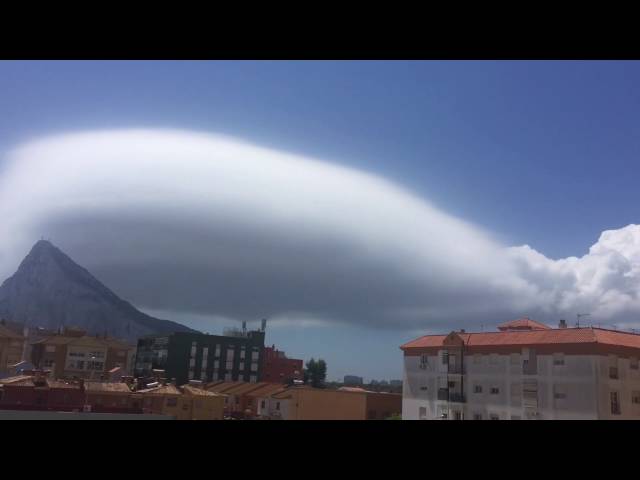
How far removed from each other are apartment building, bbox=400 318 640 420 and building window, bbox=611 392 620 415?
20 millimetres

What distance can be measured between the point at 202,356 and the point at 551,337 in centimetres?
938

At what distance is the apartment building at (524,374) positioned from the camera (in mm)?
11422

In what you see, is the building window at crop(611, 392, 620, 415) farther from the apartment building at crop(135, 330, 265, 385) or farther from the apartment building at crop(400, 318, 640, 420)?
the apartment building at crop(135, 330, 265, 385)

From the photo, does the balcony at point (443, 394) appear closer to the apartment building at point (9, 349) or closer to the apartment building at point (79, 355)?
the apartment building at point (79, 355)

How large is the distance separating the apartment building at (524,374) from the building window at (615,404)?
2 centimetres

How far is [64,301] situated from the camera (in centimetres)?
1416

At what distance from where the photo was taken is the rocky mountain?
1260 cm
